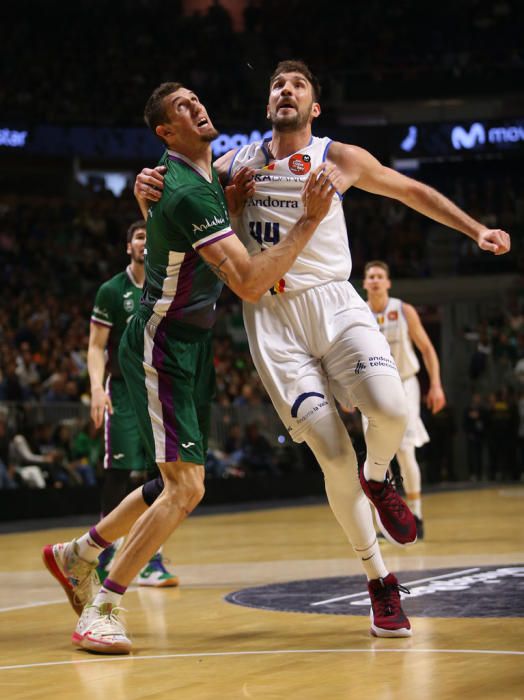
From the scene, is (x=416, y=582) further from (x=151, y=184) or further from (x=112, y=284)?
(x=151, y=184)

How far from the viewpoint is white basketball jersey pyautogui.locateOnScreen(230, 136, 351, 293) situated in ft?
19.2

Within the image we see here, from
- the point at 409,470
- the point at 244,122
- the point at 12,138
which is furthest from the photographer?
the point at 244,122

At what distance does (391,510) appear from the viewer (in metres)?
5.75

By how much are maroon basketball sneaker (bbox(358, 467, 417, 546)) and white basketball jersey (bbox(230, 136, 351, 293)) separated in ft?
3.26

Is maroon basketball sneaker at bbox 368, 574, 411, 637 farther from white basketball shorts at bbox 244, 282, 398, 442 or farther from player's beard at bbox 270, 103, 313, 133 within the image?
player's beard at bbox 270, 103, 313, 133

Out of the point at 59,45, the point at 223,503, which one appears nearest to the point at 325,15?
the point at 59,45

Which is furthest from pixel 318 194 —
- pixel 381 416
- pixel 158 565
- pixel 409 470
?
pixel 409 470

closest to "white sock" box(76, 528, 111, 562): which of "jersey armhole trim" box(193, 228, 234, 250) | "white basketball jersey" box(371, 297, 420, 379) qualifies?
"jersey armhole trim" box(193, 228, 234, 250)

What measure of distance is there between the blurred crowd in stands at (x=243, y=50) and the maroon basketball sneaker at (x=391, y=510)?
2189cm

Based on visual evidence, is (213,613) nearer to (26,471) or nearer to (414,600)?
(414,600)

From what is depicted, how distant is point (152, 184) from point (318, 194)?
77 cm

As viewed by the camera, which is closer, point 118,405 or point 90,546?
point 90,546

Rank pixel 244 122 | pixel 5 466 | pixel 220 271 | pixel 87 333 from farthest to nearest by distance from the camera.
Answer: pixel 244 122, pixel 87 333, pixel 5 466, pixel 220 271

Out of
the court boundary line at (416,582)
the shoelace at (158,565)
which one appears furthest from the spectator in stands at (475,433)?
the shoelace at (158,565)
